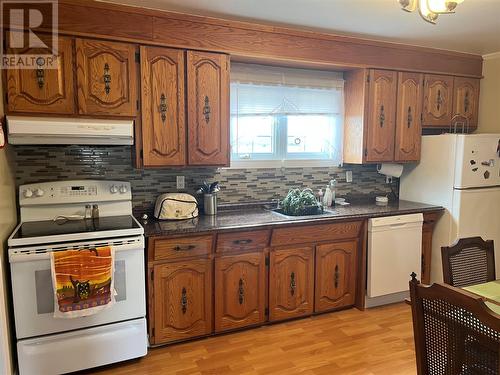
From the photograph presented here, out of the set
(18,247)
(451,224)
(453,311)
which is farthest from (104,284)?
(451,224)

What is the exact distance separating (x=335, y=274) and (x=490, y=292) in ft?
4.79

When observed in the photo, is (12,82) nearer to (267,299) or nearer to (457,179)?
(267,299)

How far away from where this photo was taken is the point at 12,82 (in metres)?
2.28

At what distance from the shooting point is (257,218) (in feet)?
9.61

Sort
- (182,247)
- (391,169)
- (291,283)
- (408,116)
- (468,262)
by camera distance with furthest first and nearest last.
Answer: (391,169)
(408,116)
(291,283)
(182,247)
(468,262)

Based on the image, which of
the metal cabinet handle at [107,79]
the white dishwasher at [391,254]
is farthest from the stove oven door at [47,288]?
the white dishwasher at [391,254]

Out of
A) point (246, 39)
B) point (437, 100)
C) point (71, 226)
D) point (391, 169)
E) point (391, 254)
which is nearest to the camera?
point (71, 226)

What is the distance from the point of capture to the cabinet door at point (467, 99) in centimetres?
373

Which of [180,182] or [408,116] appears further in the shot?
[408,116]

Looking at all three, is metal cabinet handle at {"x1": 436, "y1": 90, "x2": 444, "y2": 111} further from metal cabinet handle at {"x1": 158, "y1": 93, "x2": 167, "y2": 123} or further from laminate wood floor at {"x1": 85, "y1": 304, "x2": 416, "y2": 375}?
metal cabinet handle at {"x1": 158, "y1": 93, "x2": 167, "y2": 123}

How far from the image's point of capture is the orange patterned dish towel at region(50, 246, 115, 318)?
2107 mm

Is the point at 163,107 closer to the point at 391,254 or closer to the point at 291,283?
the point at 291,283

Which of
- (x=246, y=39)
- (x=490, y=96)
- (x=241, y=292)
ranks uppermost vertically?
(x=246, y=39)

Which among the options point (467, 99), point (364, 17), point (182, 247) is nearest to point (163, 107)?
point (182, 247)
